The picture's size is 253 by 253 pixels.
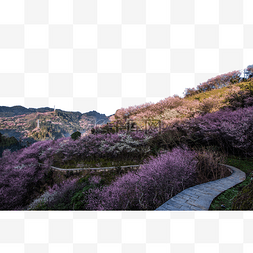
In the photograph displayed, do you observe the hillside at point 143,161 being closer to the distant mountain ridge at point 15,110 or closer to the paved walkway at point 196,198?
the paved walkway at point 196,198

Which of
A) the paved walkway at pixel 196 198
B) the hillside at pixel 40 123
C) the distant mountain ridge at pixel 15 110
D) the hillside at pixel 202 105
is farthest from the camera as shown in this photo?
the distant mountain ridge at pixel 15 110

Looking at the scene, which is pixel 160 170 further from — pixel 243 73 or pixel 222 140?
pixel 243 73

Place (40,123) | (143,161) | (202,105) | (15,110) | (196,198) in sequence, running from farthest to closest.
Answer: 1. (15,110)
2. (40,123)
3. (202,105)
4. (143,161)
5. (196,198)

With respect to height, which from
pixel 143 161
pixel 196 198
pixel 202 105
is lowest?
pixel 143 161

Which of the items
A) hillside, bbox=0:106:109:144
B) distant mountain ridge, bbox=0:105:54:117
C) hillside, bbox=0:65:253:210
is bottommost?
hillside, bbox=0:65:253:210

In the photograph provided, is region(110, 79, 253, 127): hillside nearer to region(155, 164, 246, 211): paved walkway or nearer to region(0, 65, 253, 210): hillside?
region(0, 65, 253, 210): hillside

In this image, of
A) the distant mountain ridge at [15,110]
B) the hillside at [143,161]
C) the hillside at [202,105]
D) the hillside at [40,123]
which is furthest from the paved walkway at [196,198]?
the distant mountain ridge at [15,110]

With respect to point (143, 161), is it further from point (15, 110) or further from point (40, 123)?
point (15, 110)

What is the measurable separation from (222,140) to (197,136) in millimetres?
1773

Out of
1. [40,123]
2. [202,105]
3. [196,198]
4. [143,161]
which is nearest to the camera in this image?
[196,198]

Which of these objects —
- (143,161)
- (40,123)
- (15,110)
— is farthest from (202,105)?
(15,110)

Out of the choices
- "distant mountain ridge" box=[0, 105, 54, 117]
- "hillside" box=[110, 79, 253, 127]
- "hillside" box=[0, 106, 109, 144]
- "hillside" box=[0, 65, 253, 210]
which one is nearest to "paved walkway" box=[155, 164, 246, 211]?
"hillside" box=[0, 65, 253, 210]

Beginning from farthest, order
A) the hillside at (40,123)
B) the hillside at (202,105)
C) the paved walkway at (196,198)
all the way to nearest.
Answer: the hillside at (40,123), the hillside at (202,105), the paved walkway at (196,198)

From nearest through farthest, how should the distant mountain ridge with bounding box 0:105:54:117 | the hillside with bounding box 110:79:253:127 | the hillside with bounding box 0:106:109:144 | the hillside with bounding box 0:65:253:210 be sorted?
the hillside with bounding box 0:65:253:210, the hillside with bounding box 110:79:253:127, the hillside with bounding box 0:106:109:144, the distant mountain ridge with bounding box 0:105:54:117
